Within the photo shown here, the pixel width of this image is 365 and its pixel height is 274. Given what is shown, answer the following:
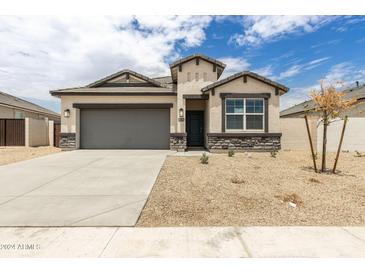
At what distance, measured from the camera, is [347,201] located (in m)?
4.67

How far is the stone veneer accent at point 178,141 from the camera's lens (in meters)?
13.0

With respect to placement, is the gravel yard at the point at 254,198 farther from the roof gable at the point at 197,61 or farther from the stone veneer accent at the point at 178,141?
the roof gable at the point at 197,61

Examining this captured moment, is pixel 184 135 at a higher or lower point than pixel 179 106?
lower

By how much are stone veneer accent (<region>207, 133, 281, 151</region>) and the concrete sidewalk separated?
8.64m

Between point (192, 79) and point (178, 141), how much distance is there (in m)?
3.78

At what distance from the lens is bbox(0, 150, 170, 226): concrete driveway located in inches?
150

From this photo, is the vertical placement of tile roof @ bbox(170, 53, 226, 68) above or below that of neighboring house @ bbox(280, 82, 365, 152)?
above

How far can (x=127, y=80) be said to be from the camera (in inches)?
627

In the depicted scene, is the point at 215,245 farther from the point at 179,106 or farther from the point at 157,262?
the point at 179,106

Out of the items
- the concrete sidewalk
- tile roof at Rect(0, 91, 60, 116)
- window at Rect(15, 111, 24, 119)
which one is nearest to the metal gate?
tile roof at Rect(0, 91, 60, 116)

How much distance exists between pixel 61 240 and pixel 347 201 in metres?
5.46

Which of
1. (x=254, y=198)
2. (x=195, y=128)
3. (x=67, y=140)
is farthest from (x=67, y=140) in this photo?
(x=254, y=198)

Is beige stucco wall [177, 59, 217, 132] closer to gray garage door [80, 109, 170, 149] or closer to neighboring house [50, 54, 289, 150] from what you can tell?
neighboring house [50, 54, 289, 150]

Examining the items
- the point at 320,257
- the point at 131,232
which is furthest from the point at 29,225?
the point at 320,257
